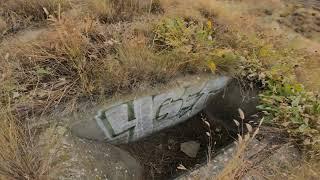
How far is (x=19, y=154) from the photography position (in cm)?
230

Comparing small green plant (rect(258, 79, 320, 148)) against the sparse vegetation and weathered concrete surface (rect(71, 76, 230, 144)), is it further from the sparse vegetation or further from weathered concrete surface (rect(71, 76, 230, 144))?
weathered concrete surface (rect(71, 76, 230, 144))

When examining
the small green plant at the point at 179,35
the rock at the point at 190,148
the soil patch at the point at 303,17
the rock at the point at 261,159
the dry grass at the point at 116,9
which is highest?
the dry grass at the point at 116,9

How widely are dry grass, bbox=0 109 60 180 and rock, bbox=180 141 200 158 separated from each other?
1.54 m

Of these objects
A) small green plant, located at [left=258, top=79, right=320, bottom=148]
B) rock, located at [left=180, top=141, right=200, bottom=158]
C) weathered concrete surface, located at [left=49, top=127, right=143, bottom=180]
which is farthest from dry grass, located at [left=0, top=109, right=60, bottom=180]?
small green plant, located at [left=258, top=79, right=320, bottom=148]

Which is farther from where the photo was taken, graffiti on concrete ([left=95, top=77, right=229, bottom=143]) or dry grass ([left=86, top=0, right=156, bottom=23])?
dry grass ([left=86, top=0, right=156, bottom=23])

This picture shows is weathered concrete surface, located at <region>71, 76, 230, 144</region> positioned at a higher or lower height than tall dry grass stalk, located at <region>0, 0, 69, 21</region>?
lower

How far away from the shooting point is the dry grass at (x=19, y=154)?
2250 millimetres

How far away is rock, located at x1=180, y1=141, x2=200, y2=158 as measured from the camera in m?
3.65

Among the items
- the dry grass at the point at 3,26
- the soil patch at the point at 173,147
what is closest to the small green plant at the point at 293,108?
the soil patch at the point at 173,147

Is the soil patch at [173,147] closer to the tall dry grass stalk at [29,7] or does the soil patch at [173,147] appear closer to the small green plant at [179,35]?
the small green plant at [179,35]

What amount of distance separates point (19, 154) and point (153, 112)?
128cm

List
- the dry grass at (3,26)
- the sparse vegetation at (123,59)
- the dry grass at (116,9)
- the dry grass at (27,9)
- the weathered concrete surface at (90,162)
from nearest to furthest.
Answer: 1. the weathered concrete surface at (90,162)
2. the sparse vegetation at (123,59)
3. the dry grass at (3,26)
4. the dry grass at (27,9)
5. the dry grass at (116,9)

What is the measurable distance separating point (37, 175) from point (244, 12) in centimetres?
328

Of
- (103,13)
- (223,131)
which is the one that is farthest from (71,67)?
(223,131)
